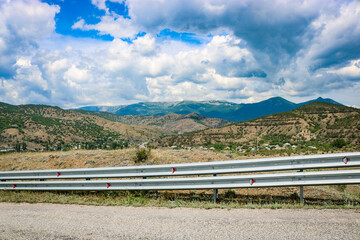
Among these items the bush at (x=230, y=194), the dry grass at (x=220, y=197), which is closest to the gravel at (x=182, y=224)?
the dry grass at (x=220, y=197)

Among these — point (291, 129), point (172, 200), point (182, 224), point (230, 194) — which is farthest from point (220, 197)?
point (291, 129)

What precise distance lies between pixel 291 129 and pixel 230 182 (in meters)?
96.2

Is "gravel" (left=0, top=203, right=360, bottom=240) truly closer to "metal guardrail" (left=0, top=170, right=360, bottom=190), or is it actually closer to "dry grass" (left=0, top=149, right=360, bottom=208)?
"dry grass" (left=0, top=149, right=360, bottom=208)

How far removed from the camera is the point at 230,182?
6.44 metres

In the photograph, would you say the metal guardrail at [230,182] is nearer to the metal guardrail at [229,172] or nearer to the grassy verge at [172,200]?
the metal guardrail at [229,172]

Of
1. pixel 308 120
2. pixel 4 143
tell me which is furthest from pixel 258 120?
pixel 4 143

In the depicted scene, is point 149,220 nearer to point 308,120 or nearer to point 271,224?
point 271,224

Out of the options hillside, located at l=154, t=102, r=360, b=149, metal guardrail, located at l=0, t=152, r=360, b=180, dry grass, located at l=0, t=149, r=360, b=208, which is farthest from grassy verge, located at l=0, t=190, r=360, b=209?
hillside, located at l=154, t=102, r=360, b=149

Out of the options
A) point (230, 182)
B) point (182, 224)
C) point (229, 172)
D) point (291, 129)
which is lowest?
point (182, 224)

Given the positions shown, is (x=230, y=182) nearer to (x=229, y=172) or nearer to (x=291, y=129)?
(x=229, y=172)

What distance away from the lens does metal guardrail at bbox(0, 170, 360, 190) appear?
5.72 meters

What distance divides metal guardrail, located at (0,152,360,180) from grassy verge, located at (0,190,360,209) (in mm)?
672

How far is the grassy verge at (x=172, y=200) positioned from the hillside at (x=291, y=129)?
68928mm

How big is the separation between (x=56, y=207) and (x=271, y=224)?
6073 millimetres
